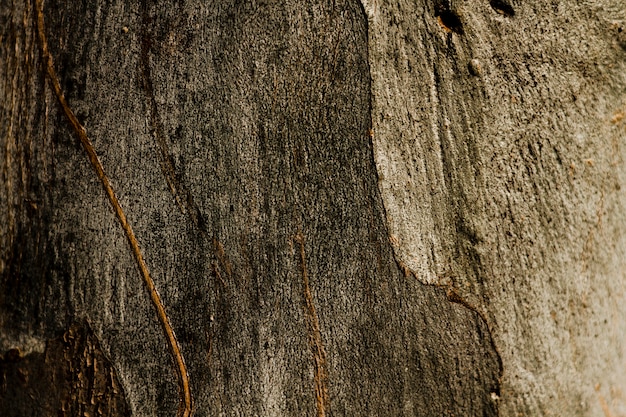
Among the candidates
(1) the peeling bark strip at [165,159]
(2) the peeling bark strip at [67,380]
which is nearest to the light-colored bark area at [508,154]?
(1) the peeling bark strip at [165,159]

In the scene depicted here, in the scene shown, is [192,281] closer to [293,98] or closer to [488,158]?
[293,98]

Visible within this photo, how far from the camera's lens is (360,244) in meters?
0.54

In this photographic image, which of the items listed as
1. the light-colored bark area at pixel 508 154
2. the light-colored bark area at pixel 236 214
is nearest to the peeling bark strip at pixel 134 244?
the light-colored bark area at pixel 236 214

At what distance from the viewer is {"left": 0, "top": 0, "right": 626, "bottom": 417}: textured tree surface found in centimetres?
53

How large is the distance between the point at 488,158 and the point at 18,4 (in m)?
0.59

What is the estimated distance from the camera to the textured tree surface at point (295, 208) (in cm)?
53

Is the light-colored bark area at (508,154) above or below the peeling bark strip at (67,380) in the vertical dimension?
above

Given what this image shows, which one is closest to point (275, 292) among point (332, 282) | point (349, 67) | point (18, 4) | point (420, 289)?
point (332, 282)

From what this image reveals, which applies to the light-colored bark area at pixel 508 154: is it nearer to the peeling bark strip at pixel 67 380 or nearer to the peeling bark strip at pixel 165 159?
the peeling bark strip at pixel 165 159

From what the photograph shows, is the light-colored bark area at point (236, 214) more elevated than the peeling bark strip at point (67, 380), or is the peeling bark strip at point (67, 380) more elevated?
the light-colored bark area at point (236, 214)

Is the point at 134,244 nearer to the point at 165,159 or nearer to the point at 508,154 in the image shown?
the point at 165,159

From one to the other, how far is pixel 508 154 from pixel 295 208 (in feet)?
0.84

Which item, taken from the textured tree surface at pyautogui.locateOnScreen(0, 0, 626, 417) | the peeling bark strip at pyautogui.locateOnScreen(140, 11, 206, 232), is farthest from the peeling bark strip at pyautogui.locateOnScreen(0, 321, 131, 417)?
the peeling bark strip at pyautogui.locateOnScreen(140, 11, 206, 232)

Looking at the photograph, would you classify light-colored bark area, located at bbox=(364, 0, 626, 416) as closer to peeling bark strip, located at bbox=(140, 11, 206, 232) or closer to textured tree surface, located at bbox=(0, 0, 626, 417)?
textured tree surface, located at bbox=(0, 0, 626, 417)
